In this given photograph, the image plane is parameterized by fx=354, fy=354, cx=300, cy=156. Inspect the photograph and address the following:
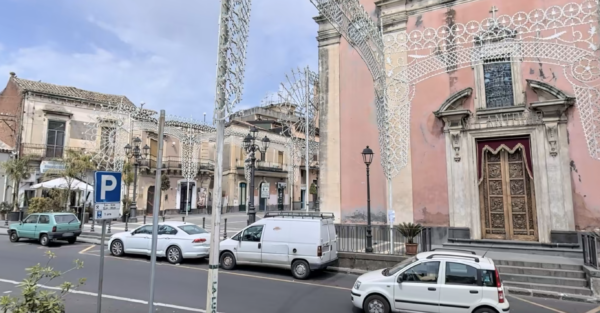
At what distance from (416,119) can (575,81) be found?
17.4 ft

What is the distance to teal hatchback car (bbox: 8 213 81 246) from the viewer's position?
52.9ft

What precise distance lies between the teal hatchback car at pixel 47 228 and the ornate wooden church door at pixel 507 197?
58.8ft

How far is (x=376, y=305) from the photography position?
693cm

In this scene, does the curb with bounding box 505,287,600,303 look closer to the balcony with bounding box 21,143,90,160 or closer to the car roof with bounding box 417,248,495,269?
the car roof with bounding box 417,248,495,269

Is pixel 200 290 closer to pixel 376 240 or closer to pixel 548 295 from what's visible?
pixel 376 240

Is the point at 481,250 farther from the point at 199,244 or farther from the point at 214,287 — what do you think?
the point at 214,287

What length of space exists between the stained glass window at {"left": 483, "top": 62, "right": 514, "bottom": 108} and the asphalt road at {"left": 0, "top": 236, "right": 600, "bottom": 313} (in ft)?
24.3

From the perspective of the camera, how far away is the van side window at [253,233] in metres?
11.2

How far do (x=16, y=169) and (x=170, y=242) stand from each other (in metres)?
21.4

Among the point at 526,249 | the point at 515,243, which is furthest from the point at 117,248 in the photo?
the point at 526,249

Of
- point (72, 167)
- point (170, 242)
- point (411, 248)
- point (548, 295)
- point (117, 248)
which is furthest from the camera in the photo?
point (72, 167)

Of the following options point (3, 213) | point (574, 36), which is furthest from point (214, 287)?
point (3, 213)

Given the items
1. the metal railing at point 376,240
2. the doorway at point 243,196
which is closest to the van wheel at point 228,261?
the metal railing at point 376,240

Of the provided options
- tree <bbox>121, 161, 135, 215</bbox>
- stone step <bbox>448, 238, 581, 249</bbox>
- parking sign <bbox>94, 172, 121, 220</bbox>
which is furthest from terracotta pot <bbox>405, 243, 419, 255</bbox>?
tree <bbox>121, 161, 135, 215</bbox>
